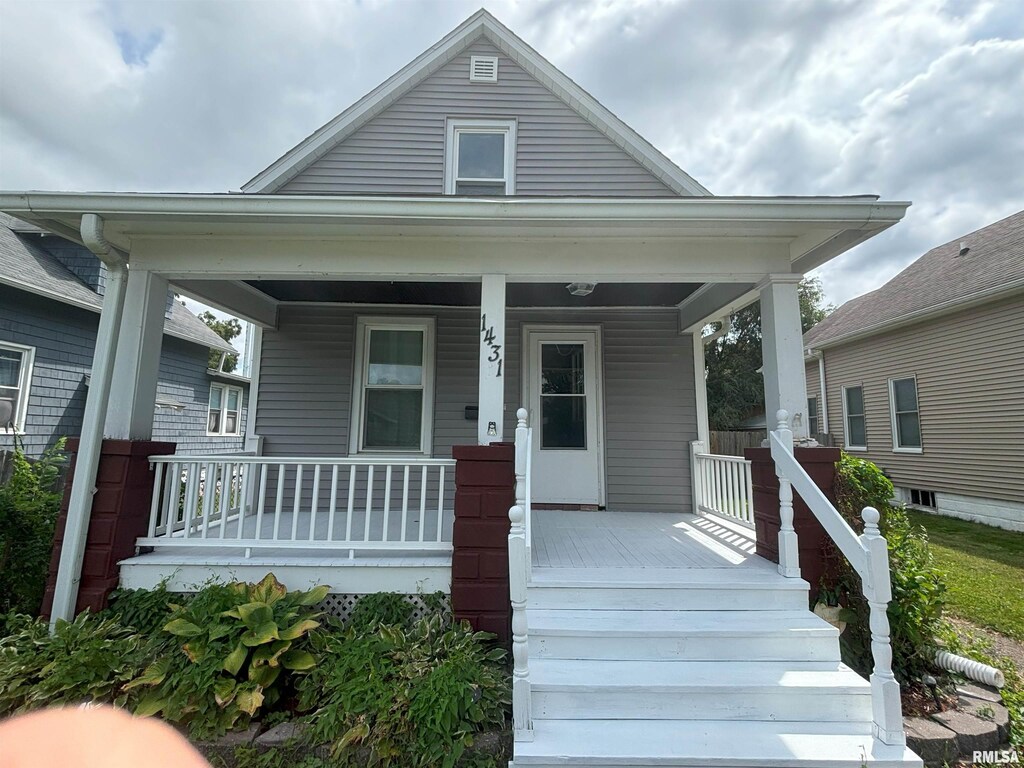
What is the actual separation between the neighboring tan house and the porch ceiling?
615 centimetres

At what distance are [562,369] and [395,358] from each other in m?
2.00

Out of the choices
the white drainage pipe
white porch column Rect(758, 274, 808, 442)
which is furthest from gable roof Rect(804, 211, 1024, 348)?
the white drainage pipe

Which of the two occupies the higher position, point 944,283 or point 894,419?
point 944,283

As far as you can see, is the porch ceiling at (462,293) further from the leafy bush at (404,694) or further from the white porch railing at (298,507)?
the leafy bush at (404,694)

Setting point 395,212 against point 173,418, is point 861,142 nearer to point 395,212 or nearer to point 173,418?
point 395,212

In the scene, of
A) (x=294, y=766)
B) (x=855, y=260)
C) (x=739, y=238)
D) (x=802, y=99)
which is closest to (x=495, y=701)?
(x=294, y=766)

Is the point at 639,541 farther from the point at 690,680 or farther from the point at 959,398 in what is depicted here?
the point at 959,398

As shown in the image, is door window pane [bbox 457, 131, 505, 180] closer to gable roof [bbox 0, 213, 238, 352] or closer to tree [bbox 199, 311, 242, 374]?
gable roof [bbox 0, 213, 238, 352]

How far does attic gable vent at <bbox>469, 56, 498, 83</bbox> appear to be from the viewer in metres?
5.91

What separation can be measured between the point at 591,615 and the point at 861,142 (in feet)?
40.1

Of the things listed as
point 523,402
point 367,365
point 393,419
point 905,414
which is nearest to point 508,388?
point 523,402

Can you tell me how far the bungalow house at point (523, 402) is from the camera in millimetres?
2326

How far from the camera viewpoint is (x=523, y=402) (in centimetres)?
530

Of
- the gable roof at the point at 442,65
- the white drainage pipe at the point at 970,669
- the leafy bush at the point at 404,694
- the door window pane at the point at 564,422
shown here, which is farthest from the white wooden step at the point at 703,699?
the gable roof at the point at 442,65
